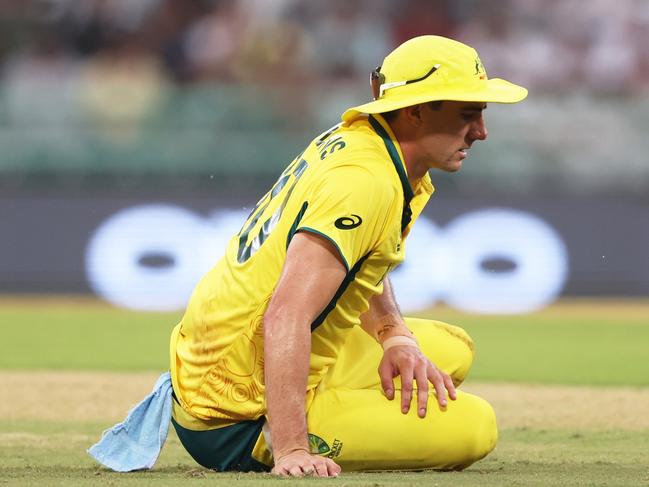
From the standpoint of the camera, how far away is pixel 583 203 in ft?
42.7

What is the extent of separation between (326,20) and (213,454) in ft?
34.0

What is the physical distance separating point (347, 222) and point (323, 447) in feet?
2.81

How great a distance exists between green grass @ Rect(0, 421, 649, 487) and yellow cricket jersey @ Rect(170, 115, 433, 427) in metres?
0.33

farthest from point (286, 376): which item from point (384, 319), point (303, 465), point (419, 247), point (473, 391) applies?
point (419, 247)

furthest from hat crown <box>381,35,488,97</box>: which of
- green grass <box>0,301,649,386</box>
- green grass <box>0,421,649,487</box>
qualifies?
green grass <box>0,301,649,386</box>

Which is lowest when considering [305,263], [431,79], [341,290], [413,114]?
[341,290]

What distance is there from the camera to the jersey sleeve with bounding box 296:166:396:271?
4047mm

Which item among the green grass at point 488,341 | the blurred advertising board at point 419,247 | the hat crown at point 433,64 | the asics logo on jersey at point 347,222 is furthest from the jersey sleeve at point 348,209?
the blurred advertising board at point 419,247

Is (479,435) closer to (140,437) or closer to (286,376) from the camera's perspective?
(286,376)

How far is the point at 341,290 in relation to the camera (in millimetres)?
4309

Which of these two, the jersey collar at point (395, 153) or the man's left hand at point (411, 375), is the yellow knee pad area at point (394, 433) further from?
the jersey collar at point (395, 153)

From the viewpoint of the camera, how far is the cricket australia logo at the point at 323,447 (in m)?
4.44

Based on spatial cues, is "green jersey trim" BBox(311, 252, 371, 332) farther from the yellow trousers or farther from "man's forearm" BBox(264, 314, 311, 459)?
the yellow trousers

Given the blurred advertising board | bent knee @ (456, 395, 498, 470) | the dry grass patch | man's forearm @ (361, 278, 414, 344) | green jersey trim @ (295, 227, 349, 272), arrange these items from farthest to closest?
the blurred advertising board, the dry grass patch, man's forearm @ (361, 278, 414, 344), bent knee @ (456, 395, 498, 470), green jersey trim @ (295, 227, 349, 272)
